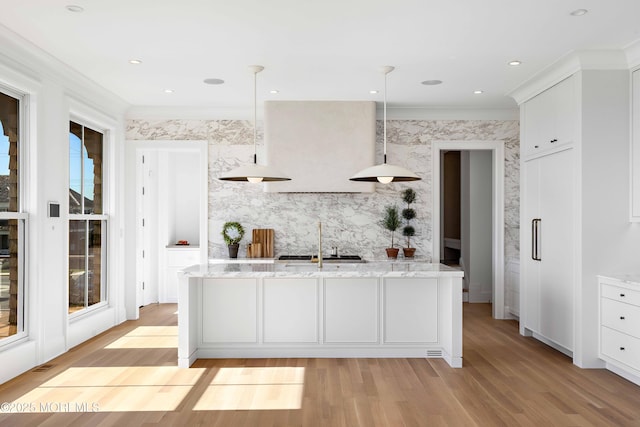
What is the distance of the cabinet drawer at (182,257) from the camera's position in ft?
24.9

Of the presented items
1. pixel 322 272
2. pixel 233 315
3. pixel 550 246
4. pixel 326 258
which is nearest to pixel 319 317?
pixel 322 272

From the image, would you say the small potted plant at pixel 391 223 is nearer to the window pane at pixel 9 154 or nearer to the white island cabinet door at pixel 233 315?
the white island cabinet door at pixel 233 315

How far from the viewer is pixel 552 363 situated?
14.8 feet

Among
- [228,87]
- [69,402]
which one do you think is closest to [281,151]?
[228,87]

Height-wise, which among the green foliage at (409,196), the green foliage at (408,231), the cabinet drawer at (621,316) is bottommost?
the cabinet drawer at (621,316)

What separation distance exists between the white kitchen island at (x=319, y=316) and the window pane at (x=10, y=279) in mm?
1492

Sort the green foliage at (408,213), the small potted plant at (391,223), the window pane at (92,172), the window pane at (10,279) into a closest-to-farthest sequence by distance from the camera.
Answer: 1. the window pane at (10,279)
2. the window pane at (92,172)
3. the small potted plant at (391,223)
4. the green foliage at (408,213)

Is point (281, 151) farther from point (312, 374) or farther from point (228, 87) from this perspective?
point (312, 374)

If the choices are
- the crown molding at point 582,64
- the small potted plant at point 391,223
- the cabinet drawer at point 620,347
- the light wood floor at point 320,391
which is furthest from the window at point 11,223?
the cabinet drawer at point 620,347

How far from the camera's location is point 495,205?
6.57 m

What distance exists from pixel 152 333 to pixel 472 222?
482cm

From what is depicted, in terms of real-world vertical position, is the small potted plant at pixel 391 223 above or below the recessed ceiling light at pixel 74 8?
below

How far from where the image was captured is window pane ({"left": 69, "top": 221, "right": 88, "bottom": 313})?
17.1 feet

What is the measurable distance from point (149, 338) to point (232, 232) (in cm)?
173
